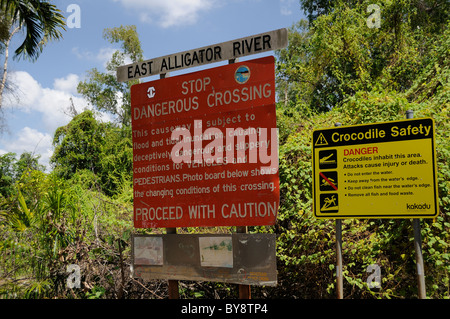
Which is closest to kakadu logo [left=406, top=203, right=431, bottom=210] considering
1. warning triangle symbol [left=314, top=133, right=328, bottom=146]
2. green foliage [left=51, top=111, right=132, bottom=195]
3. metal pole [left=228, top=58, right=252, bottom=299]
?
warning triangle symbol [left=314, top=133, right=328, bottom=146]

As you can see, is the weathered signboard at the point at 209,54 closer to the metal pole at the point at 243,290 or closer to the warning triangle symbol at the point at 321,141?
the warning triangle symbol at the point at 321,141

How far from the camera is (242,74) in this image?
4602 millimetres

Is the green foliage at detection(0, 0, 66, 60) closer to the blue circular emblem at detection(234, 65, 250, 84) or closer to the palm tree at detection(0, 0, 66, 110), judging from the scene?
the palm tree at detection(0, 0, 66, 110)

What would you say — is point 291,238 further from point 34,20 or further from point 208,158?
point 34,20

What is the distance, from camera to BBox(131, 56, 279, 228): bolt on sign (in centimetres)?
445

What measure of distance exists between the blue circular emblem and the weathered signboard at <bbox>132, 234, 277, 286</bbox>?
164 cm

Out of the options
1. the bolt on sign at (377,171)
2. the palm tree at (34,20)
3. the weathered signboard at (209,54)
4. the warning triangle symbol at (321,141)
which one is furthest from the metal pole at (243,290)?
the palm tree at (34,20)

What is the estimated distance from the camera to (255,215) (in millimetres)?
4430

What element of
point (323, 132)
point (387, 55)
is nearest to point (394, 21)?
point (387, 55)

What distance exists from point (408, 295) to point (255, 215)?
A: 2.24 metres

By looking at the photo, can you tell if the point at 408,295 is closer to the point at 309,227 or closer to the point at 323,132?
the point at 309,227

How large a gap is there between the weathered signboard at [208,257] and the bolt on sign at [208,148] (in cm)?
17

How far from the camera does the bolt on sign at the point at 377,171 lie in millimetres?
3592

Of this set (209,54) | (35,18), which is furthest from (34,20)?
(209,54)
